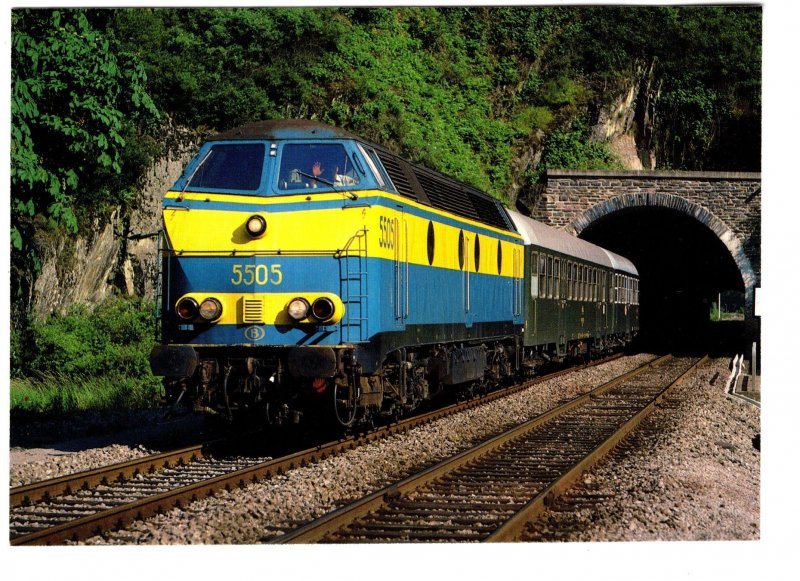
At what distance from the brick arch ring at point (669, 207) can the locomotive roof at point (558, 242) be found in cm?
163

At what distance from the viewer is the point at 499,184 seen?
32531mm

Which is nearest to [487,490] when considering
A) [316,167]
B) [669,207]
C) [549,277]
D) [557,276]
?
[316,167]

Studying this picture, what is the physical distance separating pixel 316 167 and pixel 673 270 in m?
41.3

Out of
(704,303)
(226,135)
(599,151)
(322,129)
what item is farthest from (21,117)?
(704,303)

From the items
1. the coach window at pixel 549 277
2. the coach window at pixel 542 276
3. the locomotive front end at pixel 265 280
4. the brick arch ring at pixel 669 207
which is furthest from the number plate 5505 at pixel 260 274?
the brick arch ring at pixel 669 207

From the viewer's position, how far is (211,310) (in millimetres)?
10336

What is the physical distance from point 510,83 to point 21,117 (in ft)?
80.7

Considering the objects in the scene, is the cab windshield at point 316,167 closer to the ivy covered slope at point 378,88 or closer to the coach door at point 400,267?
the coach door at point 400,267

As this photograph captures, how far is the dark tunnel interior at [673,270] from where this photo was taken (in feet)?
120

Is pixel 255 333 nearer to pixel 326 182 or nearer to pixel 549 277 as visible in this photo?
pixel 326 182

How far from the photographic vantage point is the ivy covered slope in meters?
11.7

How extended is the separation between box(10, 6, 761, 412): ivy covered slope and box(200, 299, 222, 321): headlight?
92.2 inches

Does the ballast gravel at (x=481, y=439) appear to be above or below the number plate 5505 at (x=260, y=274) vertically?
below

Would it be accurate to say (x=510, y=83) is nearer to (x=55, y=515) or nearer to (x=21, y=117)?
(x=21, y=117)
